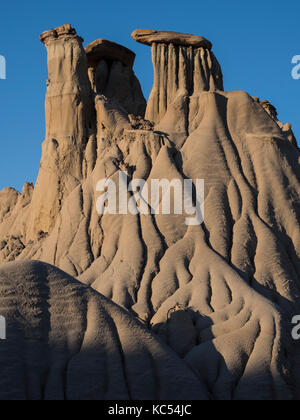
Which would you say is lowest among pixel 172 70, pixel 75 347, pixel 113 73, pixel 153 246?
pixel 75 347

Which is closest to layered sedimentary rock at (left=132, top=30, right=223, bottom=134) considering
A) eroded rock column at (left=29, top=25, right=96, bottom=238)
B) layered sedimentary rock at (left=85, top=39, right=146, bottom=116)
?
layered sedimentary rock at (left=85, top=39, right=146, bottom=116)

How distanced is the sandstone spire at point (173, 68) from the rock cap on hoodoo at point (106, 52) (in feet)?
14.2

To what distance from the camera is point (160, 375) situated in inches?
1705

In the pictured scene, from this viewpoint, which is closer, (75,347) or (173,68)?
(75,347)

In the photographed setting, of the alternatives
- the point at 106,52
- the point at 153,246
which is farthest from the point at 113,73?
the point at 153,246

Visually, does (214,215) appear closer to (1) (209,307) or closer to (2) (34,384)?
(1) (209,307)

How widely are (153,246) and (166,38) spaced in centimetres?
1717

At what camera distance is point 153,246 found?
194 ft

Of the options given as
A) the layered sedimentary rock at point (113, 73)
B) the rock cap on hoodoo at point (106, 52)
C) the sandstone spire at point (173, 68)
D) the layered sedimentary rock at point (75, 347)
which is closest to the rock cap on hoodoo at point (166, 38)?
the sandstone spire at point (173, 68)

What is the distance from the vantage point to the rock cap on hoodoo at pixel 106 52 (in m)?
72.5

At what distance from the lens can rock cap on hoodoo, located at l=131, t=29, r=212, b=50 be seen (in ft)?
225

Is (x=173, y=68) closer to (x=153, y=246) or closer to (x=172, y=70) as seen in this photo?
Answer: (x=172, y=70)

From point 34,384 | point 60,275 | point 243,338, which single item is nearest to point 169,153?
point 243,338

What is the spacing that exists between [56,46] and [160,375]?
3110 cm
